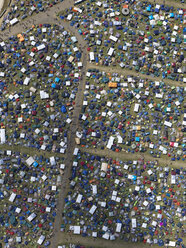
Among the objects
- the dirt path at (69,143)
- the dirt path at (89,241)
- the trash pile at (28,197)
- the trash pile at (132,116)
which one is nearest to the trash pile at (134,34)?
Result: the dirt path at (69,143)

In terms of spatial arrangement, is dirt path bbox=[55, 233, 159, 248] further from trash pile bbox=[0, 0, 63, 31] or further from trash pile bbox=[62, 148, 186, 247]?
trash pile bbox=[0, 0, 63, 31]

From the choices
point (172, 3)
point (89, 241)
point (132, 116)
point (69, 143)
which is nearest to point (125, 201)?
point (89, 241)

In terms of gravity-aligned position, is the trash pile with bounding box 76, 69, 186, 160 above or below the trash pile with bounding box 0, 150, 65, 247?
above

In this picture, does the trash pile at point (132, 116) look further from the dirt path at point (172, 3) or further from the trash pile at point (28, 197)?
the dirt path at point (172, 3)

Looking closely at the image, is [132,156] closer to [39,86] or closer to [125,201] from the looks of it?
[125,201]

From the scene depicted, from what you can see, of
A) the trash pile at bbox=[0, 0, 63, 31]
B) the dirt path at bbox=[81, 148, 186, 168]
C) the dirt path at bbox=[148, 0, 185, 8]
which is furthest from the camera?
the dirt path at bbox=[148, 0, 185, 8]

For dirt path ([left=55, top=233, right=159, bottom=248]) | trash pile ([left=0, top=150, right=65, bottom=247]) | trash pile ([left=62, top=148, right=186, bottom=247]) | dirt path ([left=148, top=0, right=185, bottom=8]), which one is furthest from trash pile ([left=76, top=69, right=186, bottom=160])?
dirt path ([left=148, top=0, right=185, bottom=8])

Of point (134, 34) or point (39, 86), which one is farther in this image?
point (134, 34)
